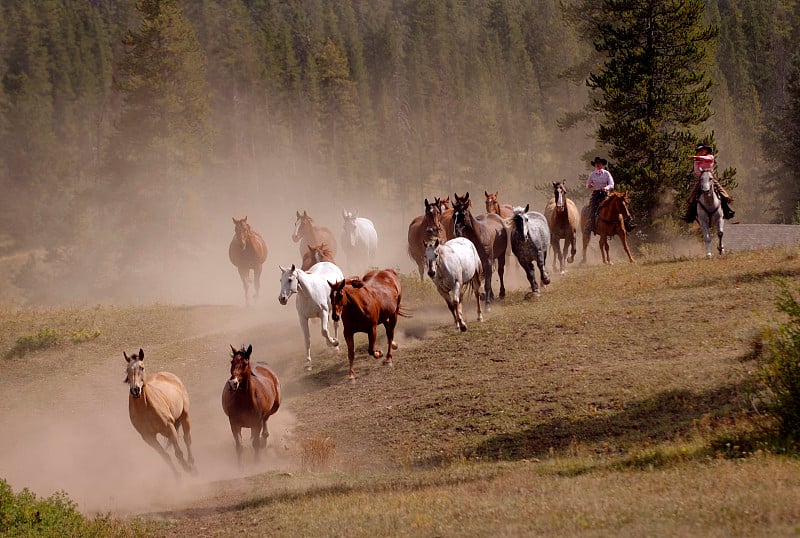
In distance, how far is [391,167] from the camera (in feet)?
320

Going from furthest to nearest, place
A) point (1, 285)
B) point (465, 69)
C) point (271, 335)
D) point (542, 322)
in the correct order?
point (465, 69), point (1, 285), point (271, 335), point (542, 322)

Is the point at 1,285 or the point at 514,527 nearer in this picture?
the point at 514,527

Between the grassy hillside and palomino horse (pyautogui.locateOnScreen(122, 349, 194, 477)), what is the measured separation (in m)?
1.60

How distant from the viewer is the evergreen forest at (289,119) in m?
64.1

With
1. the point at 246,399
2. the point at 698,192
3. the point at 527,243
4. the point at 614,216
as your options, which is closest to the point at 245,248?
the point at 527,243

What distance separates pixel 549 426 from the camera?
15.3 m

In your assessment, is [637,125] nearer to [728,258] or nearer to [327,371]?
[728,258]

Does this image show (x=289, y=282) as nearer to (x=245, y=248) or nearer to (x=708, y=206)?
(x=245, y=248)

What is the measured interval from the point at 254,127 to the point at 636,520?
93489mm

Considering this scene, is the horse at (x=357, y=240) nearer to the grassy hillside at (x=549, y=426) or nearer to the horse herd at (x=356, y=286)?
the horse herd at (x=356, y=286)

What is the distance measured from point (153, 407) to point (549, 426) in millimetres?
6859

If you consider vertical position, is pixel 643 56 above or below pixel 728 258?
above

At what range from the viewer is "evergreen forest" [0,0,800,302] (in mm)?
64125

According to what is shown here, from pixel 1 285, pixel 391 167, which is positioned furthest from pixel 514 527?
pixel 391 167
